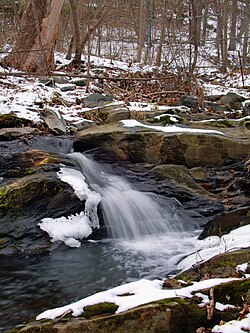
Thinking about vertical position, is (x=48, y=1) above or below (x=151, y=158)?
above

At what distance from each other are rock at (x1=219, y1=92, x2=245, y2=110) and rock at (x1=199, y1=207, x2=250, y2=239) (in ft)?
21.5

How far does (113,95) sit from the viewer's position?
10.9 m

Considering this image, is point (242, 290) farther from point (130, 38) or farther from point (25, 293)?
point (130, 38)

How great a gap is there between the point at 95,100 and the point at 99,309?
826cm

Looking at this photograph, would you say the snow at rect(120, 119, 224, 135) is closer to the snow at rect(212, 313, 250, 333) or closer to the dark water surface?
the dark water surface

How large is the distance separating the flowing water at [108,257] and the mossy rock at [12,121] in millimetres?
2093

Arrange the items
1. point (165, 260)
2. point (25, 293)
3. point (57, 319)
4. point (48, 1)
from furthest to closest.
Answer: point (48, 1) → point (165, 260) → point (25, 293) → point (57, 319)

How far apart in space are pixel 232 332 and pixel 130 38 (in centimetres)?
2387

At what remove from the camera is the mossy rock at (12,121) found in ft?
26.2

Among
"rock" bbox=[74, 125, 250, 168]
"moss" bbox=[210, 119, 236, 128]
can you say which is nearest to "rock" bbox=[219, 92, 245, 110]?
"moss" bbox=[210, 119, 236, 128]

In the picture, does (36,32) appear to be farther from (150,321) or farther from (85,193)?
(150,321)

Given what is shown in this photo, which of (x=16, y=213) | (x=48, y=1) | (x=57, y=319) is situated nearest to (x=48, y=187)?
(x=16, y=213)

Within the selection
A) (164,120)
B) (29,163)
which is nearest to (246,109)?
(164,120)

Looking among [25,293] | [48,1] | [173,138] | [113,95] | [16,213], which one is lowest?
[25,293]
